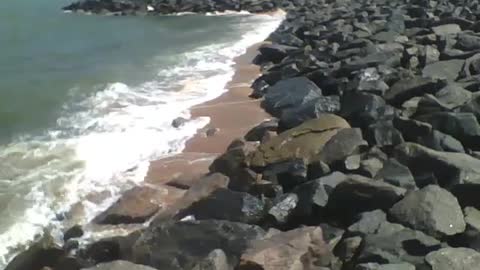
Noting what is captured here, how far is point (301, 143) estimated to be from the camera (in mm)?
8445

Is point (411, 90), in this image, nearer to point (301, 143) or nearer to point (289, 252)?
point (301, 143)

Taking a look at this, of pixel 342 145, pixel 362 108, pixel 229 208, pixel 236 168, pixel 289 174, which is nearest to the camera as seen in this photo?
pixel 229 208

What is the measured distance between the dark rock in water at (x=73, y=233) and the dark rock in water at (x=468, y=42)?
7.75 metres

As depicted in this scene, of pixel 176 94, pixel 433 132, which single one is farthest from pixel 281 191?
pixel 176 94

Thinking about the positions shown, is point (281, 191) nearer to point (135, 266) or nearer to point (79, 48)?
point (135, 266)

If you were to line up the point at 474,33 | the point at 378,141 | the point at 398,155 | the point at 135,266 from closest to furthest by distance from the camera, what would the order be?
the point at 135,266, the point at 398,155, the point at 378,141, the point at 474,33

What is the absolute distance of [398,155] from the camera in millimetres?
7316

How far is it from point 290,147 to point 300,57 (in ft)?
20.7

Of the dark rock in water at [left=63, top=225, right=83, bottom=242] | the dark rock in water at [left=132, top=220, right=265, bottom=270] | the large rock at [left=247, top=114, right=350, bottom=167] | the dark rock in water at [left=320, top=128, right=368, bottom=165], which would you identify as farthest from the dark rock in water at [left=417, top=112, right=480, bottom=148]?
the dark rock in water at [left=63, top=225, right=83, bottom=242]

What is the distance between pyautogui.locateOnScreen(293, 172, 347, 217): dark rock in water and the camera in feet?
21.6

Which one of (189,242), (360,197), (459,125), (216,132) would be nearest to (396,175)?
(360,197)

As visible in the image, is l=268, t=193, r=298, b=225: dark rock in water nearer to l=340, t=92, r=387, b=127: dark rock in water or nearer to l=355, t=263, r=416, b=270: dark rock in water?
l=355, t=263, r=416, b=270: dark rock in water

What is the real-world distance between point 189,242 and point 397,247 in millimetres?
1844

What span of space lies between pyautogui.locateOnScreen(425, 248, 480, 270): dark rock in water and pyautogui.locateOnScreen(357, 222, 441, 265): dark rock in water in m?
0.15
